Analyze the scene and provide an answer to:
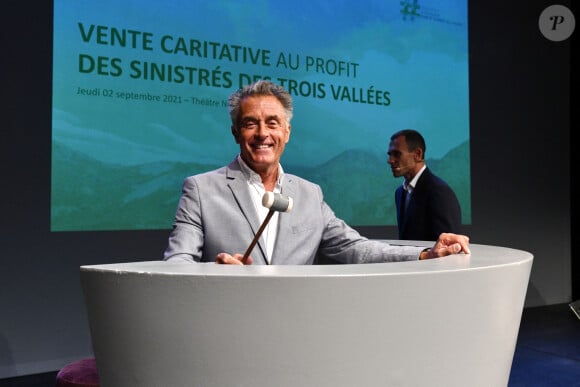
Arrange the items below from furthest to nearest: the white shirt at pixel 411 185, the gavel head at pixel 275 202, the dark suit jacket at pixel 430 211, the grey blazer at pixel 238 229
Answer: the white shirt at pixel 411 185 → the dark suit jacket at pixel 430 211 → the grey blazer at pixel 238 229 → the gavel head at pixel 275 202

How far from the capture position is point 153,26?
12.0ft

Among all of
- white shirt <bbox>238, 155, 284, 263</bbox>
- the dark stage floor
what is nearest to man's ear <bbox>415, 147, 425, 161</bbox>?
the dark stage floor

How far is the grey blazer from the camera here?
176 cm

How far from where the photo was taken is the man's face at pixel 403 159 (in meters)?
3.39

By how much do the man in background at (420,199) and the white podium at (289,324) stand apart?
1915 mm

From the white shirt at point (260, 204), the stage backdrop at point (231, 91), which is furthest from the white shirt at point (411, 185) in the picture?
the white shirt at point (260, 204)

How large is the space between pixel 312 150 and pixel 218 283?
3373 millimetres

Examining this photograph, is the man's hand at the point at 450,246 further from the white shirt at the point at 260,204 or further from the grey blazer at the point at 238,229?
the white shirt at the point at 260,204

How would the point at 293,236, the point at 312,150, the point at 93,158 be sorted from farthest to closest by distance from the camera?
the point at 312,150 → the point at 93,158 → the point at 293,236

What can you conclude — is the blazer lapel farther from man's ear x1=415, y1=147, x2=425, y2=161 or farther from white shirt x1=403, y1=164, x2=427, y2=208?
man's ear x1=415, y1=147, x2=425, y2=161

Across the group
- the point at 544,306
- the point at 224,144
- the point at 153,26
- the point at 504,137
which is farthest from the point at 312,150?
the point at 544,306

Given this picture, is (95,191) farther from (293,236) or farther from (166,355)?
(166,355)

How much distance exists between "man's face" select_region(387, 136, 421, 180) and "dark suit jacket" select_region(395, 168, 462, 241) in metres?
0.16

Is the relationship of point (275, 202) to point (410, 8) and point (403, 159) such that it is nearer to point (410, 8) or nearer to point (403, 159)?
point (403, 159)
